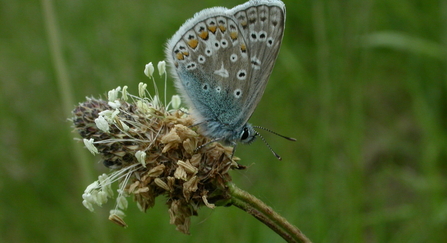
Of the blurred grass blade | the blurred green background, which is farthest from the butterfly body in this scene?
the blurred grass blade

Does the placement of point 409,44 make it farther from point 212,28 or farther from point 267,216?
point 267,216

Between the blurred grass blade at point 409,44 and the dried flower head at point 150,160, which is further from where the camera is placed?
the blurred grass blade at point 409,44

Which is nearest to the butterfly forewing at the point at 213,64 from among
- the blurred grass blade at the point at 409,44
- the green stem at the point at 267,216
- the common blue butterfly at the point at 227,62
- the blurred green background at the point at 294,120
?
the common blue butterfly at the point at 227,62

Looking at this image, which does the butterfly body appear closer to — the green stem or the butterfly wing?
the butterfly wing

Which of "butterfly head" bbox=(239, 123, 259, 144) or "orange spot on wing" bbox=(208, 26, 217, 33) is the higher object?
"orange spot on wing" bbox=(208, 26, 217, 33)

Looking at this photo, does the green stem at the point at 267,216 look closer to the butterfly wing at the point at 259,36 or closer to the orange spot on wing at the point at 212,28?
the butterfly wing at the point at 259,36

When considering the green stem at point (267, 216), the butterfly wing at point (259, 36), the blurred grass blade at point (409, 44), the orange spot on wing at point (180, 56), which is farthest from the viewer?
the blurred grass blade at point (409, 44)

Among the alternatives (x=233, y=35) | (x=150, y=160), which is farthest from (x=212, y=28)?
(x=150, y=160)
